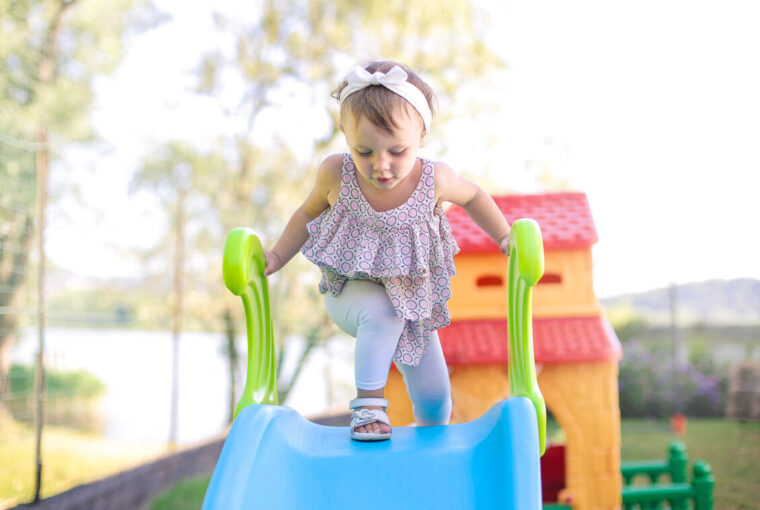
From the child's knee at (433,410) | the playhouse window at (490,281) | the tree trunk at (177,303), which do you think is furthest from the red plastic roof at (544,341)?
the tree trunk at (177,303)

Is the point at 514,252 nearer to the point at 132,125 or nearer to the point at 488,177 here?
the point at 132,125

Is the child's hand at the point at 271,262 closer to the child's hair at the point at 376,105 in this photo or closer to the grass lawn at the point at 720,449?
the child's hair at the point at 376,105

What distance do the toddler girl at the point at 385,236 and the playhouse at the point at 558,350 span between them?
629mm

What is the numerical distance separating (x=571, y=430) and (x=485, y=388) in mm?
366

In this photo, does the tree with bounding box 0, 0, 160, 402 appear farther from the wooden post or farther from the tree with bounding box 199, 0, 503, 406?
the tree with bounding box 199, 0, 503, 406

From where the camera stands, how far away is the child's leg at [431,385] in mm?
1776

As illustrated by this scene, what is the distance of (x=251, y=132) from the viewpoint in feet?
22.4

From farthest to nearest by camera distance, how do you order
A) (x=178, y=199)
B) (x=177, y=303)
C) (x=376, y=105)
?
1. (x=178, y=199)
2. (x=177, y=303)
3. (x=376, y=105)

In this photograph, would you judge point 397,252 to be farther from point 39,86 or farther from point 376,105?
point 39,86

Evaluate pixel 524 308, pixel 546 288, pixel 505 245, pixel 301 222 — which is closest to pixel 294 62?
pixel 546 288

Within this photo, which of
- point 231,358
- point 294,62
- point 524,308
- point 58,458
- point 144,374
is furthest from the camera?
point 294,62

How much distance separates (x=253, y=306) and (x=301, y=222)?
267mm

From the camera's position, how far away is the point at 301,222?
1.79 metres

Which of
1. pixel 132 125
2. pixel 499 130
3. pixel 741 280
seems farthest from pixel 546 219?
pixel 741 280
